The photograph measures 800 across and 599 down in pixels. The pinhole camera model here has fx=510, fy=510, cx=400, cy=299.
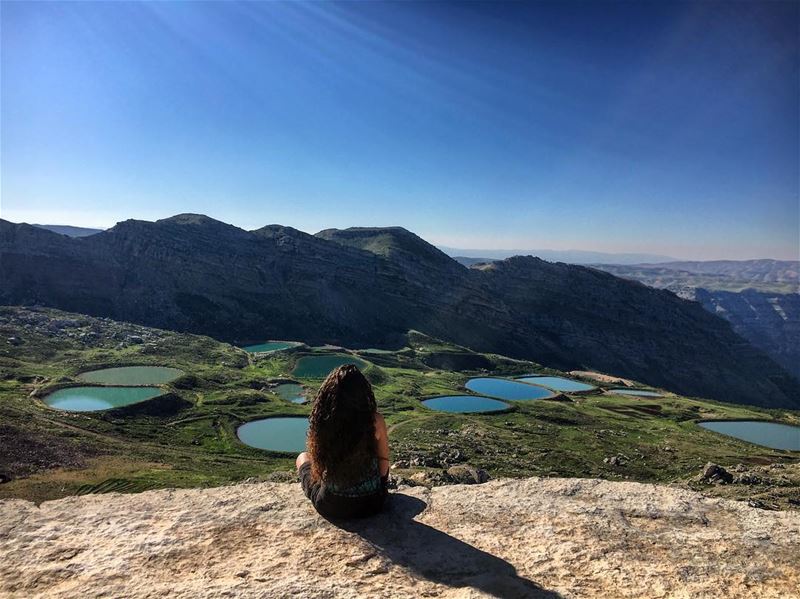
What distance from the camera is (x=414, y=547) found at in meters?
11.0

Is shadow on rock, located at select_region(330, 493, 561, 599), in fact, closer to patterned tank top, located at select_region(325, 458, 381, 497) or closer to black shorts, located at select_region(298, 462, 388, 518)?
black shorts, located at select_region(298, 462, 388, 518)

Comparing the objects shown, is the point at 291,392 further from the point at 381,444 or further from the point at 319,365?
the point at 381,444

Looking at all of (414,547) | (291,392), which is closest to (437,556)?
(414,547)

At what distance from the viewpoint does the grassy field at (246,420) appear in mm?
49125

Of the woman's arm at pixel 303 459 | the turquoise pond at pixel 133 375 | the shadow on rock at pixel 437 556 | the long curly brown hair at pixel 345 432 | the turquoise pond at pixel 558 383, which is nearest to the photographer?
the shadow on rock at pixel 437 556

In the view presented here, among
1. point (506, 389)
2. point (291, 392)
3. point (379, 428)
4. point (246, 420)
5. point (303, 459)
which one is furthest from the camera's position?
point (506, 389)

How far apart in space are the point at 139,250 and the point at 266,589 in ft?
667

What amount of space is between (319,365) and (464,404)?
46.3 metres

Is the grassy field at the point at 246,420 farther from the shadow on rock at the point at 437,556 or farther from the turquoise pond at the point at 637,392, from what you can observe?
the shadow on rock at the point at 437,556

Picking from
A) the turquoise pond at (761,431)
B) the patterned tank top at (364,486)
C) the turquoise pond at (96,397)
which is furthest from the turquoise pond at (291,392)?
the patterned tank top at (364,486)

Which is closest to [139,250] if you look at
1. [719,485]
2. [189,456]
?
[189,456]

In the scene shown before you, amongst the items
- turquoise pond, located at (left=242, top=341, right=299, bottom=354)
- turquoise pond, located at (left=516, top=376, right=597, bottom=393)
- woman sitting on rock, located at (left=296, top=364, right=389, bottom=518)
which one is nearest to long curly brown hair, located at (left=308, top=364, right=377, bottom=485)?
woman sitting on rock, located at (left=296, top=364, right=389, bottom=518)

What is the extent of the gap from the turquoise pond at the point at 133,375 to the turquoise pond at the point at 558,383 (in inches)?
3565

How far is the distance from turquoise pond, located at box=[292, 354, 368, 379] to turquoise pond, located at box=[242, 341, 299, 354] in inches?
622
